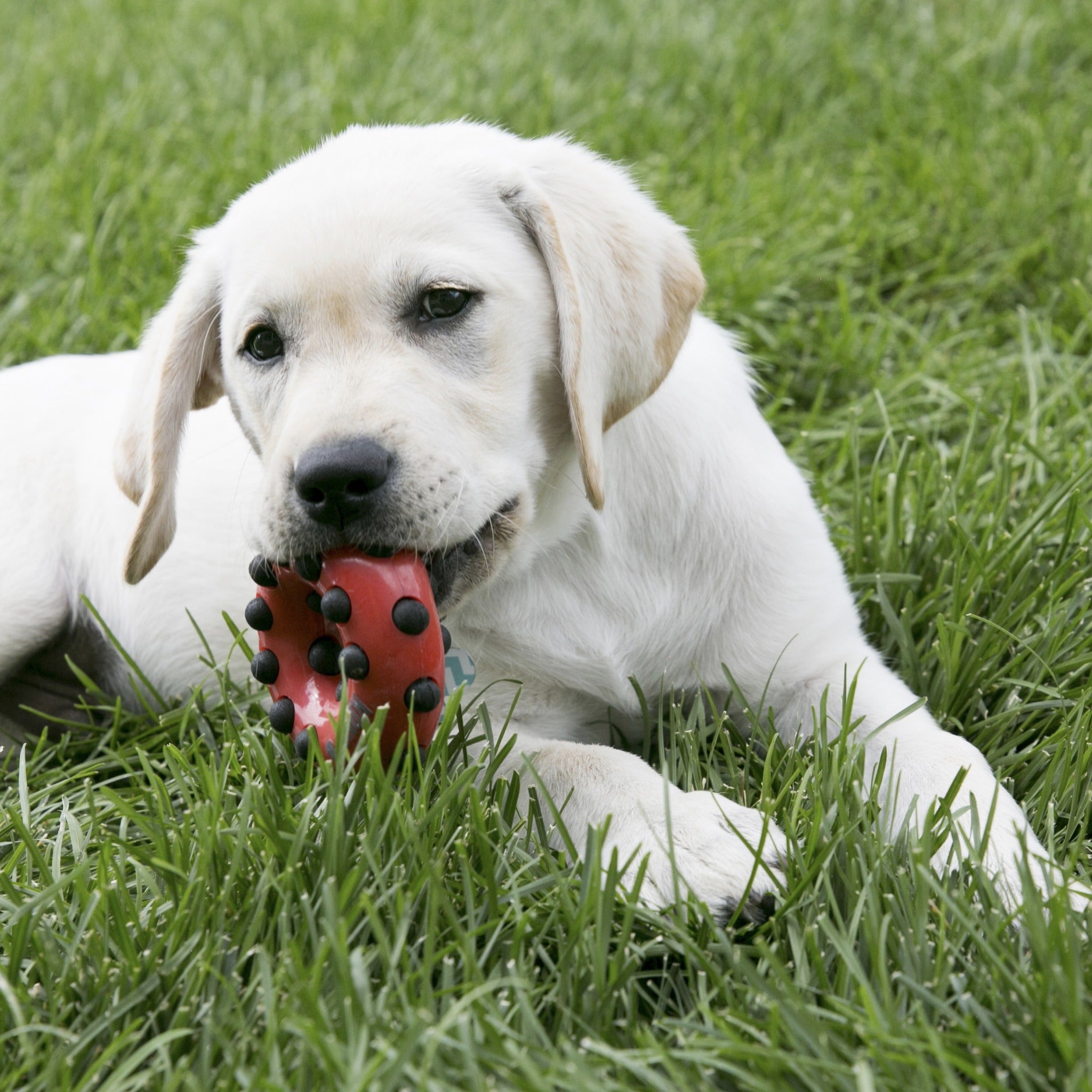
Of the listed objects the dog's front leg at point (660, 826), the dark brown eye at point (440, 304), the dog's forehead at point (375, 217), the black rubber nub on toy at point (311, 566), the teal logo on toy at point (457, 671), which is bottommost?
the teal logo on toy at point (457, 671)

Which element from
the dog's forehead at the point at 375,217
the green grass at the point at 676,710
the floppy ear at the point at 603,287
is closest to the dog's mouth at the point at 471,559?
the floppy ear at the point at 603,287

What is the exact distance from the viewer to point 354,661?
245 centimetres

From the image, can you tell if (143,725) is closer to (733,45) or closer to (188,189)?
(188,189)

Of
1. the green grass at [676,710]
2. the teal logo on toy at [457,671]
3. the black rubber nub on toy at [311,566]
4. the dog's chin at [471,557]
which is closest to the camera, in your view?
the green grass at [676,710]

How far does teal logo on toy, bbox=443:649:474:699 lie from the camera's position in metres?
2.94

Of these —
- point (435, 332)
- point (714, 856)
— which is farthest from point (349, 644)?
point (714, 856)

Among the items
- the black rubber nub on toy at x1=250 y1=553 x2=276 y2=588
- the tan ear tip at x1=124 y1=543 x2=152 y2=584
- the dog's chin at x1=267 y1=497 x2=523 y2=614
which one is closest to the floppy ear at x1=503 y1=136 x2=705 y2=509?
the dog's chin at x1=267 y1=497 x2=523 y2=614

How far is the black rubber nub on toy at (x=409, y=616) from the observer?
2434 mm

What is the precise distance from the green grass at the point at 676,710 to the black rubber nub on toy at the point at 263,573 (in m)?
0.36

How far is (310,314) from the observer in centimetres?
264

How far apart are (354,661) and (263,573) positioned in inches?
13.7

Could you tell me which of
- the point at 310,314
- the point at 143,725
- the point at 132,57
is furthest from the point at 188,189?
the point at 310,314

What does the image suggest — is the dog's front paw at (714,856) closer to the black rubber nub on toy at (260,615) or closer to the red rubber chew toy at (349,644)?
the red rubber chew toy at (349,644)

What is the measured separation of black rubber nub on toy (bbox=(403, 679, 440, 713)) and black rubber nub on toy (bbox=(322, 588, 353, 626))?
177 mm
